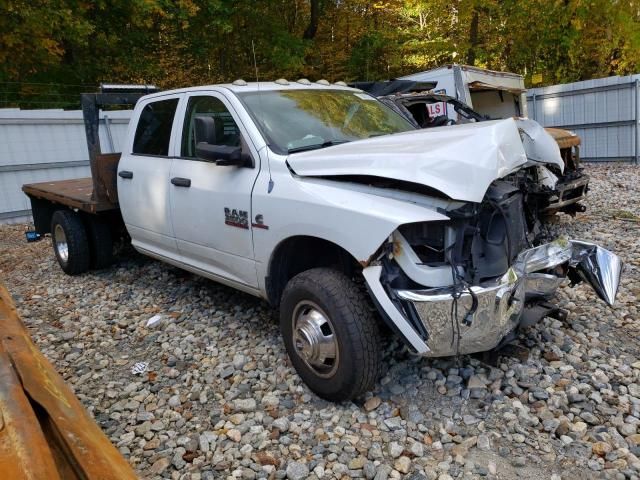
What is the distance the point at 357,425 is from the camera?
9.89ft

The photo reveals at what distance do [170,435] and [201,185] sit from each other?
1.86m

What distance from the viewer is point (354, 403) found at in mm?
3203

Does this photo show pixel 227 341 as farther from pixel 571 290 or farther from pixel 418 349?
pixel 571 290

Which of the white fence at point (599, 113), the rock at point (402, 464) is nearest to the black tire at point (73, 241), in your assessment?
the rock at point (402, 464)

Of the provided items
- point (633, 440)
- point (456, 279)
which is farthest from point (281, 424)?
point (633, 440)

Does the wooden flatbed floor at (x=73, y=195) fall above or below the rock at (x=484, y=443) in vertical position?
above

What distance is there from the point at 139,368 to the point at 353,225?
6.87 ft

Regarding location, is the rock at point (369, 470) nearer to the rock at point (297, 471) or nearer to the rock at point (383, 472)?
the rock at point (383, 472)

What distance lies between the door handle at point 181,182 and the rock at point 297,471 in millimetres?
2359

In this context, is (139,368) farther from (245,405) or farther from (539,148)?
(539,148)

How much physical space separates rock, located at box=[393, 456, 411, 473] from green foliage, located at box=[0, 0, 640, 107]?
1265 cm

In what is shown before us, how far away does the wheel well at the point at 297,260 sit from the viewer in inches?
134

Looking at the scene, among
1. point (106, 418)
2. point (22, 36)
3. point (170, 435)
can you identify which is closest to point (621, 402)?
point (170, 435)

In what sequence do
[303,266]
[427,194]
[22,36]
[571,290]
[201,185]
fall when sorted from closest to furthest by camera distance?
1. [427,194]
2. [303,266]
3. [201,185]
4. [571,290]
5. [22,36]
